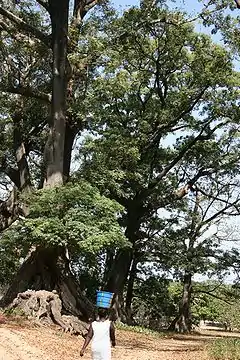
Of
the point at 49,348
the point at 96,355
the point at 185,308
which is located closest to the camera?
the point at 96,355

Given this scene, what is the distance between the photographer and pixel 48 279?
16016 millimetres

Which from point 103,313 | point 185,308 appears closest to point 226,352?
point 103,313

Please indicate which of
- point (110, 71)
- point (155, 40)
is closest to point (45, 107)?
point (110, 71)

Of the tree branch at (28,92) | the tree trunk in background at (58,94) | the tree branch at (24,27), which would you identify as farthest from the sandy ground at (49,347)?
the tree branch at (24,27)

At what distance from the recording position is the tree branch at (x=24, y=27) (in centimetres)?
1755

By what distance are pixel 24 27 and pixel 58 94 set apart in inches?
101

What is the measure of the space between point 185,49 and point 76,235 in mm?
11193

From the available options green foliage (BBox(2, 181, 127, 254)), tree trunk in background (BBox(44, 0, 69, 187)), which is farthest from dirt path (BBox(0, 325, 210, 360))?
tree trunk in background (BBox(44, 0, 69, 187))

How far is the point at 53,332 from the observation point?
13133mm

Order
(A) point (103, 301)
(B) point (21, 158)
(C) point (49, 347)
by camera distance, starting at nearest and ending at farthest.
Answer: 1. (A) point (103, 301)
2. (C) point (49, 347)
3. (B) point (21, 158)

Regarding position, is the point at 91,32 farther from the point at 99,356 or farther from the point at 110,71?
the point at 99,356

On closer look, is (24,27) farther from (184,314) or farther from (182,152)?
(184,314)

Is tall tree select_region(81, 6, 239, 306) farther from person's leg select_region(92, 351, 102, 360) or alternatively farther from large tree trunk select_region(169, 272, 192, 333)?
person's leg select_region(92, 351, 102, 360)

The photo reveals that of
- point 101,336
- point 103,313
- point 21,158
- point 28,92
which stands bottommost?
point 101,336
